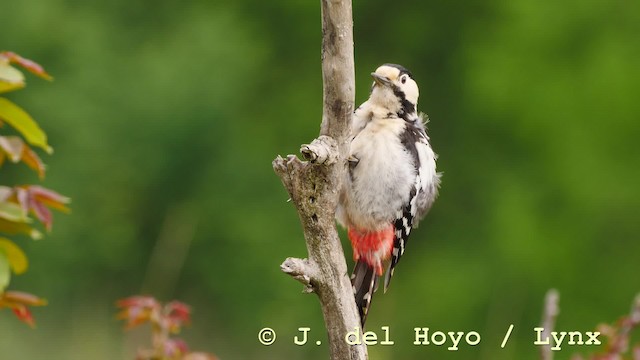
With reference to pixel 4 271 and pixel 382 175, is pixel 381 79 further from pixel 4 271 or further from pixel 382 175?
pixel 4 271

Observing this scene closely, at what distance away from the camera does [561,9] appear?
27.2ft

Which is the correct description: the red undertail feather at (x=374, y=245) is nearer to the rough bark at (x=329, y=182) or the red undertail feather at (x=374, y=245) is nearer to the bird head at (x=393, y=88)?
the bird head at (x=393, y=88)

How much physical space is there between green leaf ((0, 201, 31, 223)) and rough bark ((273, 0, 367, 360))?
2.76 feet

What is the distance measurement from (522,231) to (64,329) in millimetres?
3409

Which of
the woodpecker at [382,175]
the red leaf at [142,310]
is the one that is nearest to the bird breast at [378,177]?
the woodpecker at [382,175]

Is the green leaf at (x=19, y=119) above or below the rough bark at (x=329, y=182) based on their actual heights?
below

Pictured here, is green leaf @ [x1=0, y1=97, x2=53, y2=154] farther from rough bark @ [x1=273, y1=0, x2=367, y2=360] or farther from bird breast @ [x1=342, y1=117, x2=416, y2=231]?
bird breast @ [x1=342, y1=117, x2=416, y2=231]

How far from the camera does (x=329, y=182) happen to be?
3082 millimetres

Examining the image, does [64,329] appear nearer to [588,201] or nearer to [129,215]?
[129,215]

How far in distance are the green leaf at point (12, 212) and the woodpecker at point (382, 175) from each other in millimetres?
1640

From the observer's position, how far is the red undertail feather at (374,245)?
3887 mm

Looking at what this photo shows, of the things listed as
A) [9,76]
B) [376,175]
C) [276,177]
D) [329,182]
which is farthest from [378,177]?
[276,177]

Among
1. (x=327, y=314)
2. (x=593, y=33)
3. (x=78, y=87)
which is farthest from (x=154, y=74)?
(x=327, y=314)

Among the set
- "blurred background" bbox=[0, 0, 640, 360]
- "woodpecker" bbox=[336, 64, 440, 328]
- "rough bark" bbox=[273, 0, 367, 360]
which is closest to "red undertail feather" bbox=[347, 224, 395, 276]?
"woodpecker" bbox=[336, 64, 440, 328]
